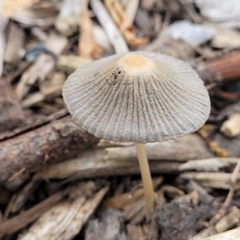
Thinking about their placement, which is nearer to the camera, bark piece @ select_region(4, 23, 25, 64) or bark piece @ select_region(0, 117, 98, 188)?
bark piece @ select_region(0, 117, 98, 188)

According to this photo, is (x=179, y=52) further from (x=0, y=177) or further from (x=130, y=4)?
(x=0, y=177)

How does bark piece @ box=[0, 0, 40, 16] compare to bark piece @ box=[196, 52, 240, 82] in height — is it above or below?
above

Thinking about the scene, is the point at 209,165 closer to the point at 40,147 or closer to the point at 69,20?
the point at 40,147

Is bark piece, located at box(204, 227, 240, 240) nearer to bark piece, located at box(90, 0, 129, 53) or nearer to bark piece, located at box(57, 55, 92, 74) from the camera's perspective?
bark piece, located at box(57, 55, 92, 74)

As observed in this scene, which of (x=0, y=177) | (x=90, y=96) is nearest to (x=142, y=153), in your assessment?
(x=90, y=96)

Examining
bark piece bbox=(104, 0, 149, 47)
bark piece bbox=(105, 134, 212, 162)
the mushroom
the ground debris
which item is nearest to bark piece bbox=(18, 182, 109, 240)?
the ground debris

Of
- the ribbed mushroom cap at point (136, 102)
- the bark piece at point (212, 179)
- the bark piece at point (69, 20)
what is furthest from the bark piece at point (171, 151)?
the bark piece at point (69, 20)
